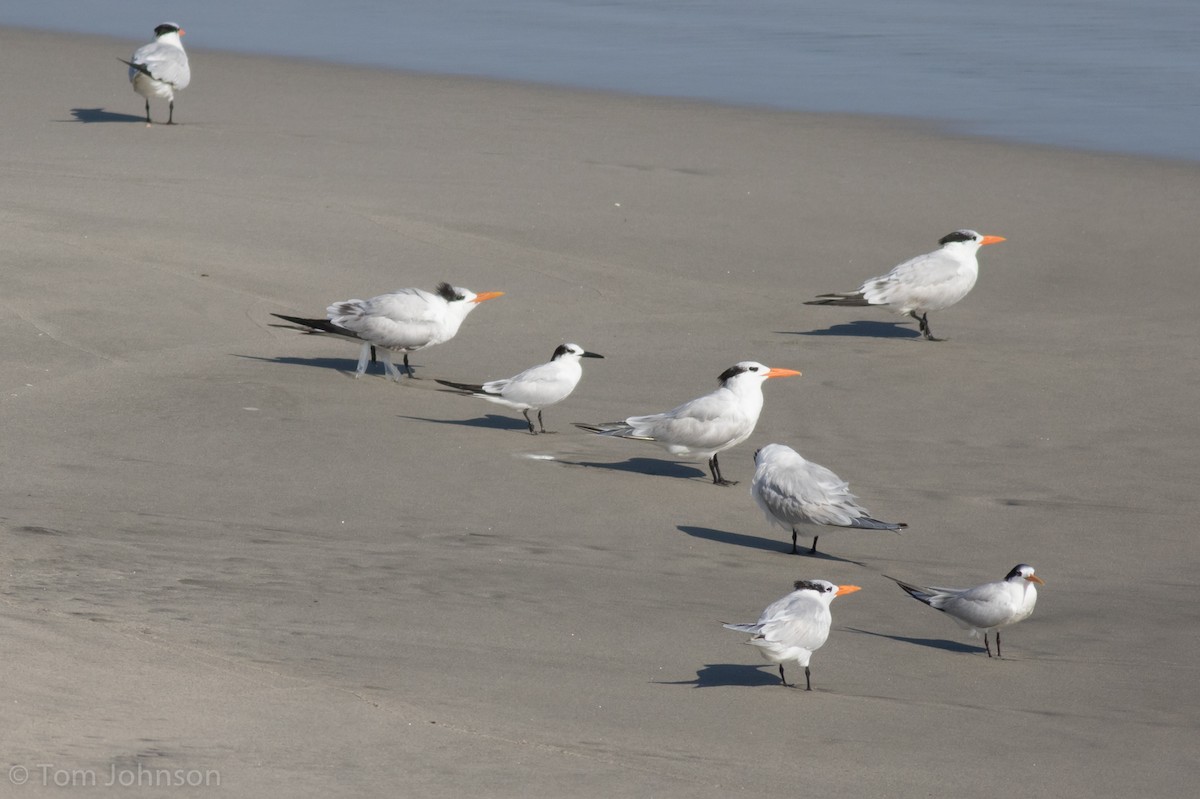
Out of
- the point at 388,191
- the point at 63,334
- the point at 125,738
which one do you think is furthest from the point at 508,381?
the point at 388,191

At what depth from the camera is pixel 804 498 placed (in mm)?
6270

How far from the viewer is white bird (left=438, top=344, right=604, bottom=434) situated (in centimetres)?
774

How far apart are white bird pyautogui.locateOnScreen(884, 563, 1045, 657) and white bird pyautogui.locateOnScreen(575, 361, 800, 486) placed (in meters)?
1.82

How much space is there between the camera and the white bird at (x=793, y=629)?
16.0 feet

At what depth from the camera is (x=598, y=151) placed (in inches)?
554

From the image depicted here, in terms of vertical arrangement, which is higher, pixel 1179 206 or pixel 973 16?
pixel 973 16

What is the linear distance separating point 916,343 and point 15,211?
588cm

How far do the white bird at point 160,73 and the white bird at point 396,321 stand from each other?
266 inches

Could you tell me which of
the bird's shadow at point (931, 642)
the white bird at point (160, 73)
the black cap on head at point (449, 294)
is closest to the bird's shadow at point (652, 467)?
the black cap on head at point (449, 294)

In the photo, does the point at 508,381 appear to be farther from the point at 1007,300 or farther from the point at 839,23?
the point at 839,23

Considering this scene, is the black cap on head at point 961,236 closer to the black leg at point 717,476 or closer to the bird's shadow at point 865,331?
the bird's shadow at point 865,331

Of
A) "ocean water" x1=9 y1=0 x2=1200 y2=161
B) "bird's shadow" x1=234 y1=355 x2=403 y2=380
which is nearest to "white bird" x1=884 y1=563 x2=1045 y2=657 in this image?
"bird's shadow" x1=234 y1=355 x2=403 y2=380

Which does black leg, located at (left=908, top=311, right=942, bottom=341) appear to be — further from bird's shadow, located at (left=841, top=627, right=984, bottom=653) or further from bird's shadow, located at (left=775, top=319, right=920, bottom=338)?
bird's shadow, located at (left=841, top=627, right=984, bottom=653)

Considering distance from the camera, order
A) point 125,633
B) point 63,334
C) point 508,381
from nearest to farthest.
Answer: point 125,633 → point 508,381 → point 63,334
